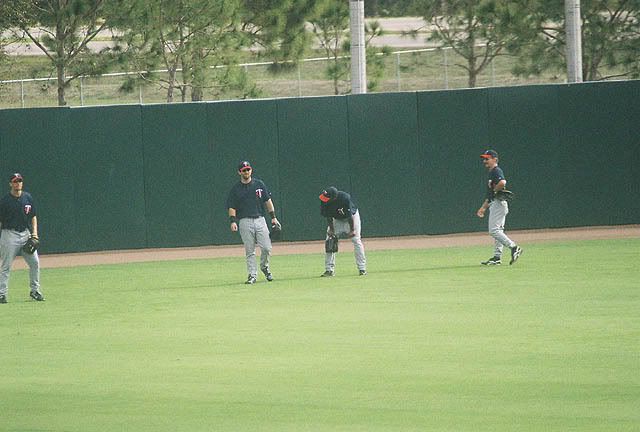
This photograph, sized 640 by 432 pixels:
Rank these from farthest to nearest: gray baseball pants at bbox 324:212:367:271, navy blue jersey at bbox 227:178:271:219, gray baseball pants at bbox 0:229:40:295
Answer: gray baseball pants at bbox 324:212:367:271
navy blue jersey at bbox 227:178:271:219
gray baseball pants at bbox 0:229:40:295

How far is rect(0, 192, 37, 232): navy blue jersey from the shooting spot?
65.8ft

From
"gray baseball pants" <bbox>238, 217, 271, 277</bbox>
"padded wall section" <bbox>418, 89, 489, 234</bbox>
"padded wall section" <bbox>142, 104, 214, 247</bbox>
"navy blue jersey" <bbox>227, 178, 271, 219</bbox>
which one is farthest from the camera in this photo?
"padded wall section" <bbox>418, 89, 489, 234</bbox>

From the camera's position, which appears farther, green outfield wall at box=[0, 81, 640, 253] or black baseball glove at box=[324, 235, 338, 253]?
green outfield wall at box=[0, 81, 640, 253]

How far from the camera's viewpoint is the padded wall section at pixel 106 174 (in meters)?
29.5

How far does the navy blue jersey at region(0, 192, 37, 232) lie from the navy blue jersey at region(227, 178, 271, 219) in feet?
12.1

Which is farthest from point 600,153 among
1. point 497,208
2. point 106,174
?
point 106,174

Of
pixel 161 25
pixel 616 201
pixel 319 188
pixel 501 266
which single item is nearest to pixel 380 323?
pixel 501 266

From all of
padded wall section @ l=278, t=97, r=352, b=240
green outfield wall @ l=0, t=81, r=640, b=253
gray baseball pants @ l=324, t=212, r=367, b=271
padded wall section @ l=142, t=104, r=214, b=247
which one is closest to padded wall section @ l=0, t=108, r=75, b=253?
green outfield wall @ l=0, t=81, r=640, b=253

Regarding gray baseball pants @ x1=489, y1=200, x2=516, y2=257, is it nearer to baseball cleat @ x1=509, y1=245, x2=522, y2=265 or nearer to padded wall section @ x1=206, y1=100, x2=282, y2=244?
baseball cleat @ x1=509, y1=245, x2=522, y2=265

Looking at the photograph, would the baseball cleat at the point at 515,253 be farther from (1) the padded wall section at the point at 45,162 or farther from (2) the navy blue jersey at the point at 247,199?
(1) the padded wall section at the point at 45,162

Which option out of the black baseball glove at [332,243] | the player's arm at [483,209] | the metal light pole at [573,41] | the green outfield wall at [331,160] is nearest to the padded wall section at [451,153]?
the green outfield wall at [331,160]

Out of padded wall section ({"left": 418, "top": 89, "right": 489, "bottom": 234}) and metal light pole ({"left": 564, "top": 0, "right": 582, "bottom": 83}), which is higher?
metal light pole ({"left": 564, "top": 0, "right": 582, "bottom": 83})

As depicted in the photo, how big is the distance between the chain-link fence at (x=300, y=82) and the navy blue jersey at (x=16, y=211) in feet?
64.9

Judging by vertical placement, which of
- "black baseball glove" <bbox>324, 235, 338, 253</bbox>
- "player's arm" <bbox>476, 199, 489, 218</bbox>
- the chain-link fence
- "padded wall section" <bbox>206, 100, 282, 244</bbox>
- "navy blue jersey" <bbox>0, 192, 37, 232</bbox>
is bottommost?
"black baseball glove" <bbox>324, 235, 338, 253</bbox>
